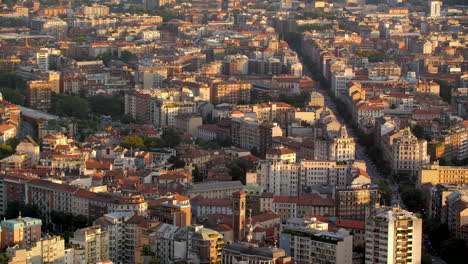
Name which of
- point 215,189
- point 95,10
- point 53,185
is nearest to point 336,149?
point 215,189

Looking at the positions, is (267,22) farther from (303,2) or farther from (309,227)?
(309,227)

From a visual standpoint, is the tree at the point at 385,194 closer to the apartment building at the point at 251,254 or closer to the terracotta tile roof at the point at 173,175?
the terracotta tile roof at the point at 173,175

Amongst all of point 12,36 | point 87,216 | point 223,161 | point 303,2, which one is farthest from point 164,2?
point 87,216

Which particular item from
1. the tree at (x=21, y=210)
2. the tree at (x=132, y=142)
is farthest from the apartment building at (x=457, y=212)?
the tree at (x=132, y=142)

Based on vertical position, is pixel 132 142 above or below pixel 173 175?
below

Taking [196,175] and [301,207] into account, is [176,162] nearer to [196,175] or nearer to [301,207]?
[196,175]
